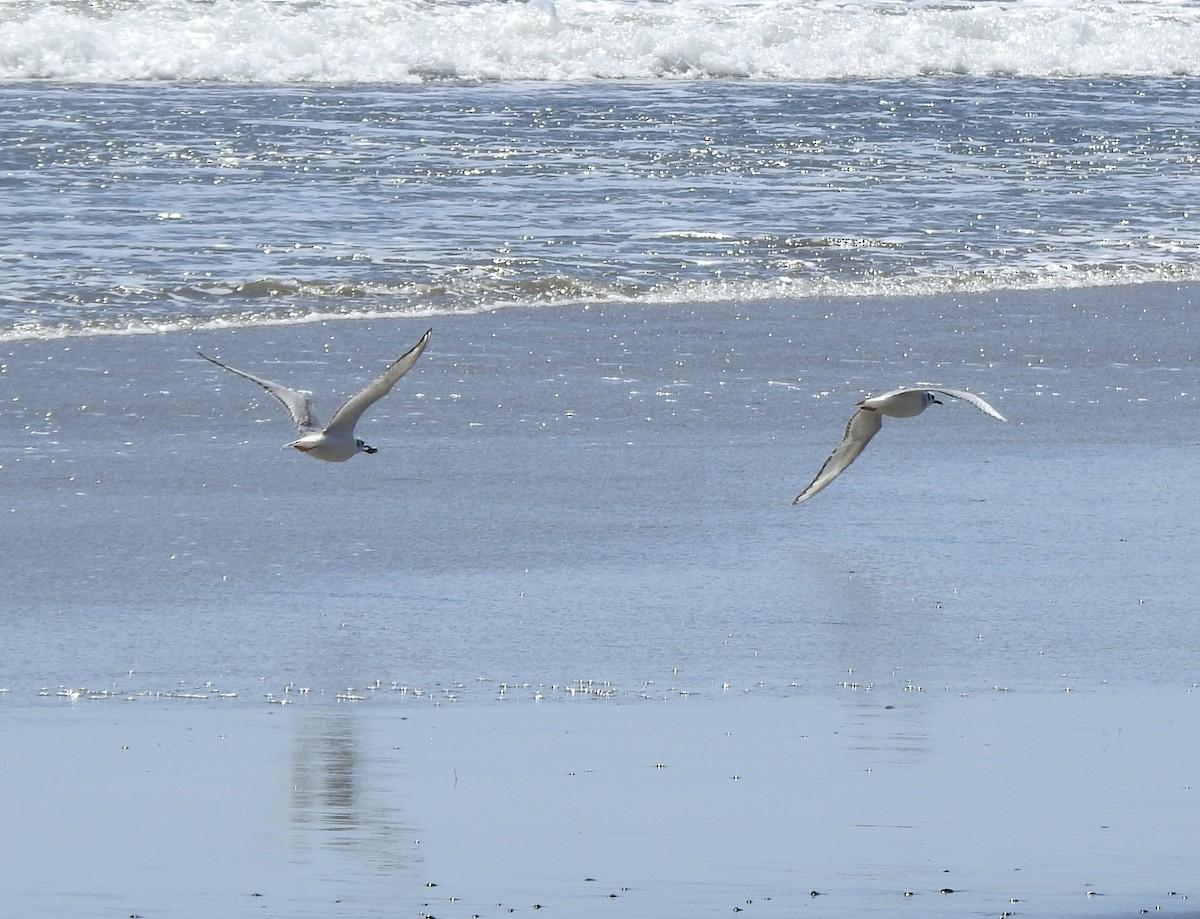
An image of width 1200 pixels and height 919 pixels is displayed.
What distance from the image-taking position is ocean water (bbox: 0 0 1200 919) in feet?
13.0

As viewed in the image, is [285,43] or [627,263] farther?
[285,43]

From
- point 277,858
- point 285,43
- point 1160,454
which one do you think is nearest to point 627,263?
point 1160,454

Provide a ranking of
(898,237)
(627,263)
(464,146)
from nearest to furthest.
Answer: (627,263) < (898,237) < (464,146)

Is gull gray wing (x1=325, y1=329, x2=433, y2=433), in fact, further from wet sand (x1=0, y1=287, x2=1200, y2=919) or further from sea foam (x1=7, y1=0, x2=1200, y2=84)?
sea foam (x1=7, y1=0, x2=1200, y2=84)

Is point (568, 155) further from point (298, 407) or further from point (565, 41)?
point (298, 407)

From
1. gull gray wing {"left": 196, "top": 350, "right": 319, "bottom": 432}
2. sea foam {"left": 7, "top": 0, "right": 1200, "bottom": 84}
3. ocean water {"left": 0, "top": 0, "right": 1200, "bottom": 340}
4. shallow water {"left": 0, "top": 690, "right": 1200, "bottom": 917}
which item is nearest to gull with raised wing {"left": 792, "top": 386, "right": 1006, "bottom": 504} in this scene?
gull gray wing {"left": 196, "top": 350, "right": 319, "bottom": 432}

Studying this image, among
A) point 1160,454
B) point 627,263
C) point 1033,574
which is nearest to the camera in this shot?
point 1033,574

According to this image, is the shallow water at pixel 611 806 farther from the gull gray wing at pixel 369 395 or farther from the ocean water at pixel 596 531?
the gull gray wing at pixel 369 395

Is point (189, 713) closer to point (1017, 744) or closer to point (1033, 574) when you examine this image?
point (1017, 744)

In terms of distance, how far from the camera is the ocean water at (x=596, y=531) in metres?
3.96

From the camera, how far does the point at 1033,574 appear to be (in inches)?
234

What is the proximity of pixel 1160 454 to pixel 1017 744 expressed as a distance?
2.96 m

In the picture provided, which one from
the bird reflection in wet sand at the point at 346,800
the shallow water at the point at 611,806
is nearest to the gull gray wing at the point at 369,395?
the shallow water at the point at 611,806

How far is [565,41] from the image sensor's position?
66.9 ft
